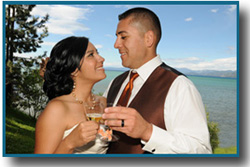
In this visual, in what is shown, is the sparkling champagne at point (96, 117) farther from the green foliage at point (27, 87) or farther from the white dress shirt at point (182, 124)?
the green foliage at point (27, 87)

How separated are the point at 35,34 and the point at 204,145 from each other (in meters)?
2.16

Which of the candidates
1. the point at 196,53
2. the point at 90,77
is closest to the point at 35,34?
the point at 90,77

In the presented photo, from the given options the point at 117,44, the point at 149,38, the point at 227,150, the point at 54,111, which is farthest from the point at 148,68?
the point at 227,150

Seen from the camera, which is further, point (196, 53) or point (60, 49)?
point (196, 53)

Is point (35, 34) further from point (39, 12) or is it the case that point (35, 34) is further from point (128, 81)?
point (128, 81)

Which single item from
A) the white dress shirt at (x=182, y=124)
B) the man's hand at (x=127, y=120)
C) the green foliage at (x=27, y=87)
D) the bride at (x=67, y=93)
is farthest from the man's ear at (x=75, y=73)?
the white dress shirt at (x=182, y=124)

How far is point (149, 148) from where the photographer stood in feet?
7.49

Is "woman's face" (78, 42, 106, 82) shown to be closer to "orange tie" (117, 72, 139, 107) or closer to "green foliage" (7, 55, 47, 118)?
"orange tie" (117, 72, 139, 107)

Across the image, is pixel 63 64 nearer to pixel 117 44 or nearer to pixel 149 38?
pixel 117 44

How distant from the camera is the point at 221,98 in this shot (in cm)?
327

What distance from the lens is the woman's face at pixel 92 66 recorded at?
108 inches

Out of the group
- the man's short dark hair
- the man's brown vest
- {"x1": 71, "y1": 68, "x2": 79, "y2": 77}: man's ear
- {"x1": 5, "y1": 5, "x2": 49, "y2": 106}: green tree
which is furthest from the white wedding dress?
the man's short dark hair

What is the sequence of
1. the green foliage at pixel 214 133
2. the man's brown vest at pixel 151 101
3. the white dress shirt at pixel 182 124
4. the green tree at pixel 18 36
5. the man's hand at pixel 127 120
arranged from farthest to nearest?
the green foliage at pixel 214 133 → the green tree at pixel 18 36 → the man's brown vest at pixel 151 101 → the white dress shirt at pixel 182 124 → the man's hand at pixel 127 120

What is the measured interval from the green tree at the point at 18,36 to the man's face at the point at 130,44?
923 mm
